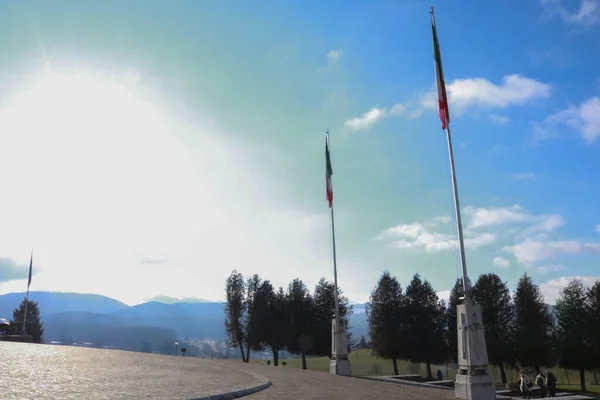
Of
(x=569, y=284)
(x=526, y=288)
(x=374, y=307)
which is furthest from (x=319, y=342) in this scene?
(x=569, y=284)

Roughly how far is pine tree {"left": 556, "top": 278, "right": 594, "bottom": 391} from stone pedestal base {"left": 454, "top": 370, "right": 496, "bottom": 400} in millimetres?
48630

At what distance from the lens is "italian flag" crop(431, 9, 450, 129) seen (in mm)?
21938

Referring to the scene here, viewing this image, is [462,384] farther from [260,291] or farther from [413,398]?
[260,291]

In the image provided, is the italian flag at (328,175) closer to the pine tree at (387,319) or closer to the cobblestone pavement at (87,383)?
the cobblestone pavement at (87,383)

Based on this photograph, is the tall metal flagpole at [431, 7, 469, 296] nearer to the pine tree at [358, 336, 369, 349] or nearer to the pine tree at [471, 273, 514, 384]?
the pine tree at [471, 273, 514, 384]

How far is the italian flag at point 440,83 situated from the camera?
21.9 m

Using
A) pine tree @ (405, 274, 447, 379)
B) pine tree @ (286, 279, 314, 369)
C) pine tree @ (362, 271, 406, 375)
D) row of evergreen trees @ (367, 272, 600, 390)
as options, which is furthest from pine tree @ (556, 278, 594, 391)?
pine tree @ (286, 279, 314, 369)

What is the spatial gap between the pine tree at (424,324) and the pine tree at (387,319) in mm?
1063

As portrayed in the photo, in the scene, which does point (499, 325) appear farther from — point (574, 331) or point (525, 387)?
point (525, 387)

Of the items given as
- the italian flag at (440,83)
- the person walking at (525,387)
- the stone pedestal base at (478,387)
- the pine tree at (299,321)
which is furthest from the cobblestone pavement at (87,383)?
the pine tree at (299,321)

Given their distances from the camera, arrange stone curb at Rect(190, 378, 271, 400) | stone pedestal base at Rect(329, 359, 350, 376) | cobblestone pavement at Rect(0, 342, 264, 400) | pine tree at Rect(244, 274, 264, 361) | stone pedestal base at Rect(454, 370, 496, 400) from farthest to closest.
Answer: pine tree at Rect(244, 274, 264, 361) < stone pedestal base at Rect(329, 359, 350, 376) < stone pedestal base at Rect(454, 370, 496, 400) < stone curb at Rect(190, 378, 271, 400) < cobblestone pavement at Rect(0, 342, 264, 400)

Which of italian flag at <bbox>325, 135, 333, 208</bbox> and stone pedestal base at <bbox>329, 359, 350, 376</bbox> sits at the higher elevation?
italian flag at <bbox>325, 135, 333, 208</bbox>

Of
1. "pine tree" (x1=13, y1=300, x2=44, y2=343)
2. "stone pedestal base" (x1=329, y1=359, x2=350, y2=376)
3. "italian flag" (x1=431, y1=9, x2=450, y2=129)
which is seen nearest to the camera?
"italian flag" (x1=431, y1=9, x2=450, y2=129)

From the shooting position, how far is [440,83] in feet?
73.4
